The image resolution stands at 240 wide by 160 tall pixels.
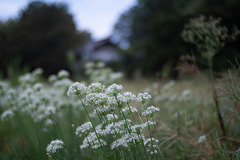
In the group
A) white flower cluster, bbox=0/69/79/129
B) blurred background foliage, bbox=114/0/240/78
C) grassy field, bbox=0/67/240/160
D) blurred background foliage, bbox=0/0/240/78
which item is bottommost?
grassy field, bbox=0/67/240/160

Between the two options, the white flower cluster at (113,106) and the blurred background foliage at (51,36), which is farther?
the blurred background foliage at (51,36)

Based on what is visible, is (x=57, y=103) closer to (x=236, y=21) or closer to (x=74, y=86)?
(x=74, y=86)

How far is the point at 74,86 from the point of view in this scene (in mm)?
1601

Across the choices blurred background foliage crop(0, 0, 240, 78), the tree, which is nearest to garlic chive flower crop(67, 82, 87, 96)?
blurred background foliage crop(0, 0, 240, 78)

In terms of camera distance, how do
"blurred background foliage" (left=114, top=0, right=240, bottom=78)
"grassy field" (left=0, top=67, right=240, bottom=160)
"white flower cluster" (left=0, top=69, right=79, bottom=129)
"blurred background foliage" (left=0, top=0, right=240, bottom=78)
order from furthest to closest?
"blurred background foliage" (left=0, top=0, right=240, bottom=78), "blurred background foliage" (left=114, top=0, right=240, bottom=78), "white flower cluster" (left=0, top=69, right=79, bottom=129), "grassy field" (left=0, top=67, right=240, bottom=160)

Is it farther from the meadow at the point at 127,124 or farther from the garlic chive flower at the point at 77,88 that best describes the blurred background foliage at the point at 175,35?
the garlic chive flower at the point at 77,88

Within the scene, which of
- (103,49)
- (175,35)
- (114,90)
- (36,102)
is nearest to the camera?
(114,90)

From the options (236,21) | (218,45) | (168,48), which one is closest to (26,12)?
(168,48)

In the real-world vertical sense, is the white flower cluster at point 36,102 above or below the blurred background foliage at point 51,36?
below

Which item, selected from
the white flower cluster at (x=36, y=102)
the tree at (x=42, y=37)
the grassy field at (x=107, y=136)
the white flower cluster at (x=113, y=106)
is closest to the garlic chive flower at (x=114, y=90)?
the white flower cluster at (x=113, y=106)

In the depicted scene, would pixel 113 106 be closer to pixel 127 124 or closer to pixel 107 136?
pixel 127 124

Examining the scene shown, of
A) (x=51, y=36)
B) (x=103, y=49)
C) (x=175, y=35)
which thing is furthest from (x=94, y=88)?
(x=103, y=49)

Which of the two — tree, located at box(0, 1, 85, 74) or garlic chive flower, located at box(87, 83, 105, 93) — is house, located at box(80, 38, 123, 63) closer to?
tree, located at box(0, 1, 85, 74)

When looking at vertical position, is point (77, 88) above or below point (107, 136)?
above
